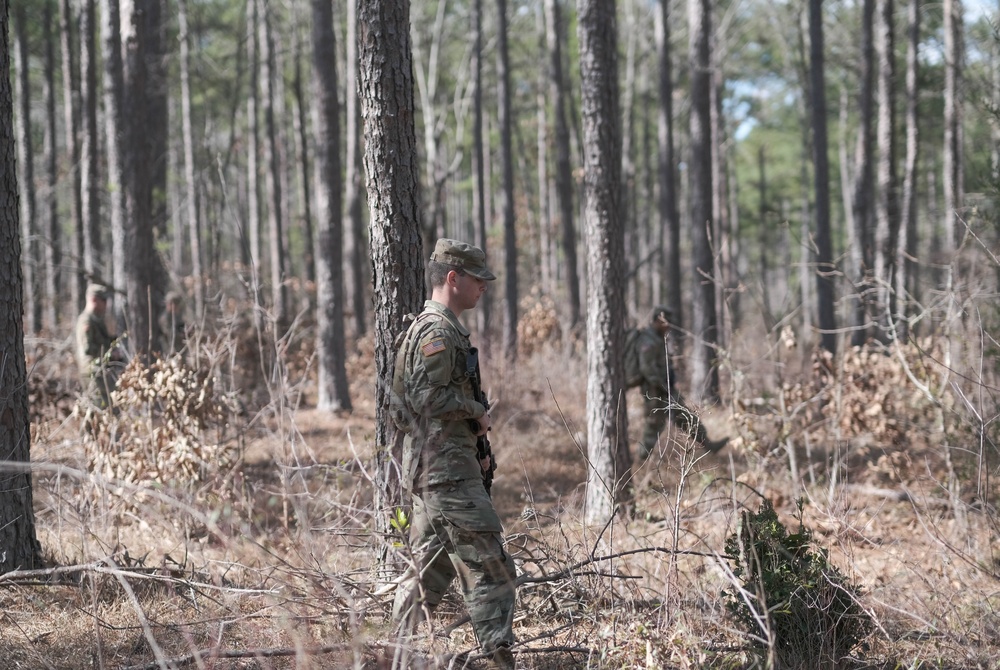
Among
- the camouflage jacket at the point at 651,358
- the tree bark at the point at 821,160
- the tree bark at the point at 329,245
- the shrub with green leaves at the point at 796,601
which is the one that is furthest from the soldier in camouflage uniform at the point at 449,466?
the tree bark at the point at 821,160

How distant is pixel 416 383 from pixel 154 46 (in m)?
10.1

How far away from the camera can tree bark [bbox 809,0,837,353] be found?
12.1m

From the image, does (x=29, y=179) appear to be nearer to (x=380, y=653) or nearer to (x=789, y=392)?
(x=789, y=392)

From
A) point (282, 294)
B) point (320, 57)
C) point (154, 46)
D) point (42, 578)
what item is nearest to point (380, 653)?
point (42, 578)

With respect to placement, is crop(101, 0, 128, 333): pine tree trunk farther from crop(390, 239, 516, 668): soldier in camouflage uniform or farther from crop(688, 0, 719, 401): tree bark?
crop(688, 0, 719, 401): tree bark

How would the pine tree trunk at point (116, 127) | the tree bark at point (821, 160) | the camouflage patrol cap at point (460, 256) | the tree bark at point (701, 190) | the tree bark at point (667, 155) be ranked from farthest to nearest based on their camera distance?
the tree bark at point (667, 155) → the tree bark at point (821, 160) → the tree bark at point (701, 190) → the pine tree trunk at point (116, 127) → the camouflage patrol cap at point (460, 256)

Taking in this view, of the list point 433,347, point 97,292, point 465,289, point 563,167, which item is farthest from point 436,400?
point 563,167

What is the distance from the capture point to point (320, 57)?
1092 centimetres

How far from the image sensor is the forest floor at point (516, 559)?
3580mm

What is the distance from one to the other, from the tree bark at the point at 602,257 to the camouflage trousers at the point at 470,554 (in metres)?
2.68

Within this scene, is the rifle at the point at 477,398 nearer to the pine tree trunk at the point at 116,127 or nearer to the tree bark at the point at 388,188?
the tree bark at the point at 388,188

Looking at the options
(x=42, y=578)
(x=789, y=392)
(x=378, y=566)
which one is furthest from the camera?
(x=789, y=392)

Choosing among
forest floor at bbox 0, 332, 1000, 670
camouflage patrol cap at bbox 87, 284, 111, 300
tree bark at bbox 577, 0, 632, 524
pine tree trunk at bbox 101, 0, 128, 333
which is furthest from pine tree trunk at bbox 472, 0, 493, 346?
tree bark at bbox 577, 0, 632, 524

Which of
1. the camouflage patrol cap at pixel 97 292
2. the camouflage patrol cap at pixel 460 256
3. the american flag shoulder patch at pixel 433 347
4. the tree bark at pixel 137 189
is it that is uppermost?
the tree bark at pixel 137 189
